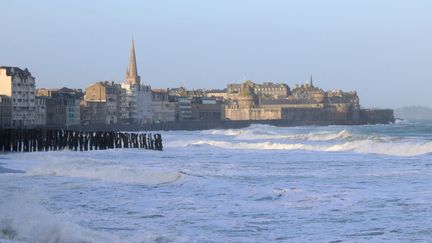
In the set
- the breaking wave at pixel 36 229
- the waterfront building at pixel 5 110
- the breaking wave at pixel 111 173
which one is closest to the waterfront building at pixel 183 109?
the waterfront building at pixel 5 110

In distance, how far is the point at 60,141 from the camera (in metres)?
47.2

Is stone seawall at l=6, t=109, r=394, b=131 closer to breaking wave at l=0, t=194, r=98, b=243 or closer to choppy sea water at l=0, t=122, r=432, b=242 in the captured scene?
choppy sea water at l=0, t=122, r=432, b=242

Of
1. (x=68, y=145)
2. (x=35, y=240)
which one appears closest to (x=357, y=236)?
(x=35, y=240)

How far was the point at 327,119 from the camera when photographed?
179 metres

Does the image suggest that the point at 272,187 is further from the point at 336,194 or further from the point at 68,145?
the point at 68,145

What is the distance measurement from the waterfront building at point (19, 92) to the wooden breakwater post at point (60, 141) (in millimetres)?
48316

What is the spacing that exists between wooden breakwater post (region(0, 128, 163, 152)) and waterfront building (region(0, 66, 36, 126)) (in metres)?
48.3

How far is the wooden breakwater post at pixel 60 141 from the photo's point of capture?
43.2m

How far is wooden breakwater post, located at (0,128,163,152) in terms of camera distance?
4325 cm

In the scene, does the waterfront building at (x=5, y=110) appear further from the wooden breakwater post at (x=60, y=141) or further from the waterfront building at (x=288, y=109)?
the waterfront building at (x=288, y=109)

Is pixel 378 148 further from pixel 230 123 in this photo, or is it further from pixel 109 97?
pixel 230 123

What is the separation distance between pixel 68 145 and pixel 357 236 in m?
35.5

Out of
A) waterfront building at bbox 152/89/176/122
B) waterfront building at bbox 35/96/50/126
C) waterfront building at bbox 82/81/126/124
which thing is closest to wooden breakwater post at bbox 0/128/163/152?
waterfront building at bbox 35/96/50/126

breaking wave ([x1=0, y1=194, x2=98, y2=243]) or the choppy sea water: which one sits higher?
breaking wave ([x1=0, y1=194, x2=98, y2=243])
